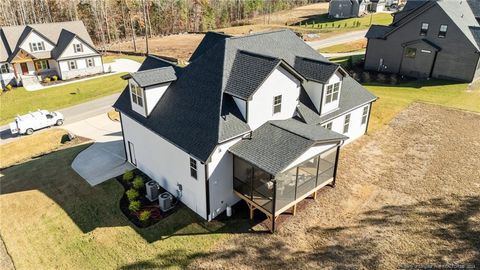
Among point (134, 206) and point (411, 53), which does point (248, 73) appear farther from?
point (411, 53)

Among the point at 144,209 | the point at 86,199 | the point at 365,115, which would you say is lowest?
the point at 86,199

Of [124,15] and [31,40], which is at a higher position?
[124,15]

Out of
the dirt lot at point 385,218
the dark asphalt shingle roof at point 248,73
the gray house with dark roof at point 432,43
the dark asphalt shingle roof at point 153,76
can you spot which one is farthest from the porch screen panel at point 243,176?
the gray house with dark roof at point 432,43

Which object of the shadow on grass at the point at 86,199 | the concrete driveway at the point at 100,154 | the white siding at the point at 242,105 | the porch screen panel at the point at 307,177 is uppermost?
the white siding at the point at 242,105

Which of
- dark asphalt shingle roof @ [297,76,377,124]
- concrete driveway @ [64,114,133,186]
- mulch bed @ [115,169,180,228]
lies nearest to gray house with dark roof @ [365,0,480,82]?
dark asphalt shingle roof @ [297,76,377,124]

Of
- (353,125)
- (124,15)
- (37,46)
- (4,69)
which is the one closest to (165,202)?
(353,125)

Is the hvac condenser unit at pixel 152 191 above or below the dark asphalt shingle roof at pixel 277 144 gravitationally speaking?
below

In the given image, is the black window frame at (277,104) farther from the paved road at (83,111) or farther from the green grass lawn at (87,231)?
the paved road at (83,111)
